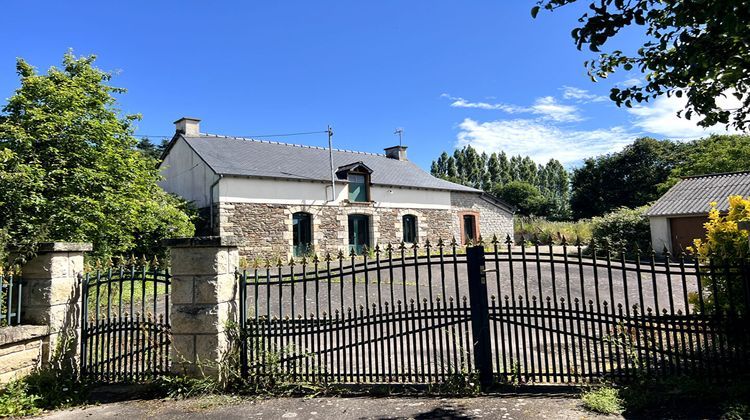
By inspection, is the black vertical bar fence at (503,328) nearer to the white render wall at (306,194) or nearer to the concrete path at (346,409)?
the concrete path at (346,409)

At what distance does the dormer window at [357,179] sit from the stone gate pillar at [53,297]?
50.6 ft

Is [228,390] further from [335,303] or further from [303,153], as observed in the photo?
[303,153]

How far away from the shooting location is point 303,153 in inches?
848

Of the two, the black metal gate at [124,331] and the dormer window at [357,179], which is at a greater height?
the dormer window at [357,179]

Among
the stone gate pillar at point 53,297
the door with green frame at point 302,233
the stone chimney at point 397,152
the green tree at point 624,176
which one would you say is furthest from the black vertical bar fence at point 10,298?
the green tree at point 624,176

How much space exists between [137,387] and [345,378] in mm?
2247

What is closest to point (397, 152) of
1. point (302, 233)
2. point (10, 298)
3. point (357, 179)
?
point (357, 179)

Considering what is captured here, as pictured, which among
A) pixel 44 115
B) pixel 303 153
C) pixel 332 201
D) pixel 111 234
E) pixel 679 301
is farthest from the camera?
pixel 303 153

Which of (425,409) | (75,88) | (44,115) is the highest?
(75,88)

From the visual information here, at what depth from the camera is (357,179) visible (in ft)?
66.9

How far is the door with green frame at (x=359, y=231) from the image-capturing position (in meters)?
20.2

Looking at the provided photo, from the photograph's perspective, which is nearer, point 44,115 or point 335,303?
point 335,303

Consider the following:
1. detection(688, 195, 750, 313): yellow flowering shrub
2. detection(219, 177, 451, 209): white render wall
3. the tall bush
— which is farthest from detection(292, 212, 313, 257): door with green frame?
detection(688, 195, 750, 313): yellow flowering shrub

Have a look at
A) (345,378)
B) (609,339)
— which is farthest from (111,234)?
(609,339)
